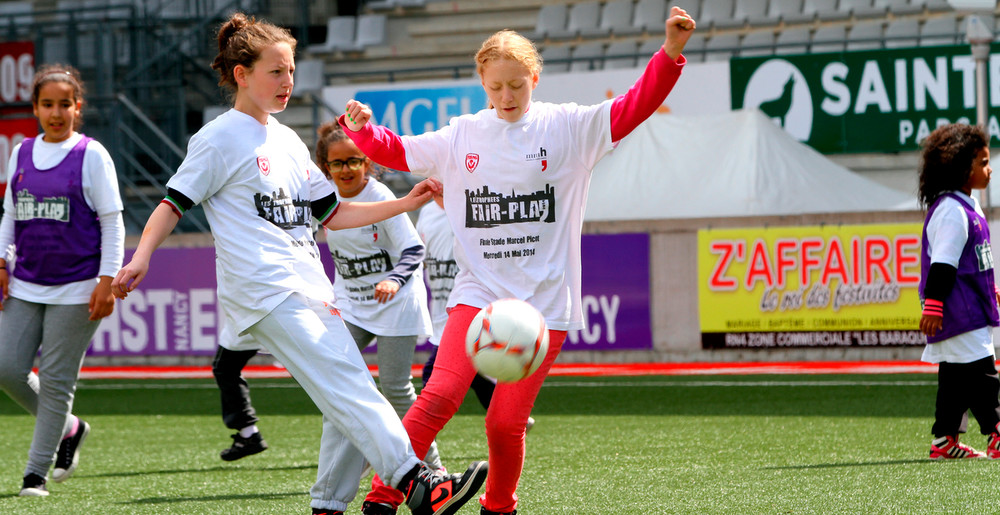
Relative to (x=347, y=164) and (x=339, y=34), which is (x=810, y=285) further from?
(x=339, y=34)

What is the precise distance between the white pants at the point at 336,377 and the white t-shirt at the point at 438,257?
4105 millimetres

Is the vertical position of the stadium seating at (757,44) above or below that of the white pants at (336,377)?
above

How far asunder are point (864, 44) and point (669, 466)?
11.7 metres

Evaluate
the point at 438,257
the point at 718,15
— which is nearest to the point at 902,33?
the point at 718,15

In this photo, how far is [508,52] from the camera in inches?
169

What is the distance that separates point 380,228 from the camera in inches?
247

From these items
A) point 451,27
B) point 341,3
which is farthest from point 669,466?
point 341,3

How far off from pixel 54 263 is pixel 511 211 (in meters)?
2.52

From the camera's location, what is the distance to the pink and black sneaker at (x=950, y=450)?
6094mm

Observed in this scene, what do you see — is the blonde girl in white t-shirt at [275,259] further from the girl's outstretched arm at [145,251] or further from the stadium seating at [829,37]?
the stadium seating at [829,37]

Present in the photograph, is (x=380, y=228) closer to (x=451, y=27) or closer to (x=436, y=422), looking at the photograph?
(x=436, y=422)

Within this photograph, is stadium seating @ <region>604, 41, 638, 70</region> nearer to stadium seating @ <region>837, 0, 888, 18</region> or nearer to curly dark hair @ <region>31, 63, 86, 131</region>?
stadium seating @ <region>837, 0, 888, 18</region>

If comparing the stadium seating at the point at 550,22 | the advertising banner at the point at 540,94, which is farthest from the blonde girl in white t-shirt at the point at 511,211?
the stadium seating at the point at 550,22

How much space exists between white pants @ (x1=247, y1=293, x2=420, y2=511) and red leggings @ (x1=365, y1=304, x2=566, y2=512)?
0.14 meters
